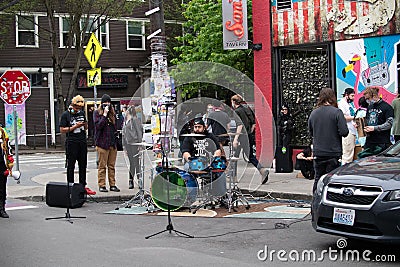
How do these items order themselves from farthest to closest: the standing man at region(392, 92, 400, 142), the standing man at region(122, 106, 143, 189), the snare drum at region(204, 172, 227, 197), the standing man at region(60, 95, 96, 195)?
the standing man at region(122, 106, 143, 189) → the standing man at region(60, 95, 96, 195) → the standing man at region(392, 92, 400, 142) → the snare drum at region(204, 172, 227, 197)

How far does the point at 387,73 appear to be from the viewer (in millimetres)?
14039

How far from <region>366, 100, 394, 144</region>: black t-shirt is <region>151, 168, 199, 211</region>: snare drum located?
319 centimetres

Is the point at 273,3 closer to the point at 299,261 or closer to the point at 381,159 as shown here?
the point at 381,159

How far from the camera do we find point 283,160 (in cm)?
1520

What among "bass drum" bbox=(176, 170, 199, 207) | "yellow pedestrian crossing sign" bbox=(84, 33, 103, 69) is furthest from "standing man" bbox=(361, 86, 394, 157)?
"yellow pedestrian crossing sign" bbox=(84, 33, 103, 69)

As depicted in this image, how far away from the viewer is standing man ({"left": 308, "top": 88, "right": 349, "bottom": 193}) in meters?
9.26

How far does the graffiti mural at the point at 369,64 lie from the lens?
13953 millimetres

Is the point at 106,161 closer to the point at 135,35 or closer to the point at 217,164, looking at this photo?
the point at 217,164

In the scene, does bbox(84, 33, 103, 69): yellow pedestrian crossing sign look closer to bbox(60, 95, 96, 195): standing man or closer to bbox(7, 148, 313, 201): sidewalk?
bbox(7, 148, 313, 201): sidewalk

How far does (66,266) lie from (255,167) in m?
7.05

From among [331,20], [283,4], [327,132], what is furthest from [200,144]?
[283,4]

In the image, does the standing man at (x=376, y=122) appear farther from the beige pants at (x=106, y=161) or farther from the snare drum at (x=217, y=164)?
the beige pants at (x=106, y=161)

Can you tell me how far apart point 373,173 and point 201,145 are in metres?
3.96

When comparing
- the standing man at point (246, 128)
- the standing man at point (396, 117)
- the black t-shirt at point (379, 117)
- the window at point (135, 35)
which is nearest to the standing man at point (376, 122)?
the black t-shirt at point (379, 117)
